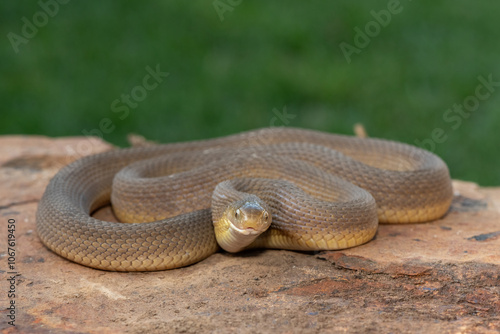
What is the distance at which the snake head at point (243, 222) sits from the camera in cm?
522

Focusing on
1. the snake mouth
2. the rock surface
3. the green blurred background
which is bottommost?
the rock surface

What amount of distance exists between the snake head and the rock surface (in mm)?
226

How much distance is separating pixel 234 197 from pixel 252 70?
18.3 ft

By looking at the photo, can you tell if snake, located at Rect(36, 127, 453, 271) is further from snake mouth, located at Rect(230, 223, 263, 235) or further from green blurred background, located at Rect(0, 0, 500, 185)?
green blurred background, located at Rect(0, 0, 500, 185)

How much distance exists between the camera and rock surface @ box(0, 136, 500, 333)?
459cm

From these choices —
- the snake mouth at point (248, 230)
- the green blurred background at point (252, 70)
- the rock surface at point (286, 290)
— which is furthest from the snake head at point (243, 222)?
the green blurred background at point (252, 70)

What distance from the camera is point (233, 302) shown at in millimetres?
4949

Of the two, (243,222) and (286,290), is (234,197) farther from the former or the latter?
(286,290)

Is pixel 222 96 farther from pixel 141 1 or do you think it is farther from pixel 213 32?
pixel 141 1

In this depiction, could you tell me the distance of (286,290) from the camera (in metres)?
5.10

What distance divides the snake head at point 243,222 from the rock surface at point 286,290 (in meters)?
0.23

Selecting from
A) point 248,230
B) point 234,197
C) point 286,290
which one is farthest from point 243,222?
point 286,290

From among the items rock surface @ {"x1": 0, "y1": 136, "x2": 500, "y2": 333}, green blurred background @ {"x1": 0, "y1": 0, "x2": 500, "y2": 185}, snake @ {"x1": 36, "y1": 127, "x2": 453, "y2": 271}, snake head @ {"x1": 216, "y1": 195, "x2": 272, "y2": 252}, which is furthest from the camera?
green blurred background @ {"x1": 0, "y1": 0, "x2": 500, "y2": 185}

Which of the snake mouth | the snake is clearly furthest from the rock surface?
the snake mouth
